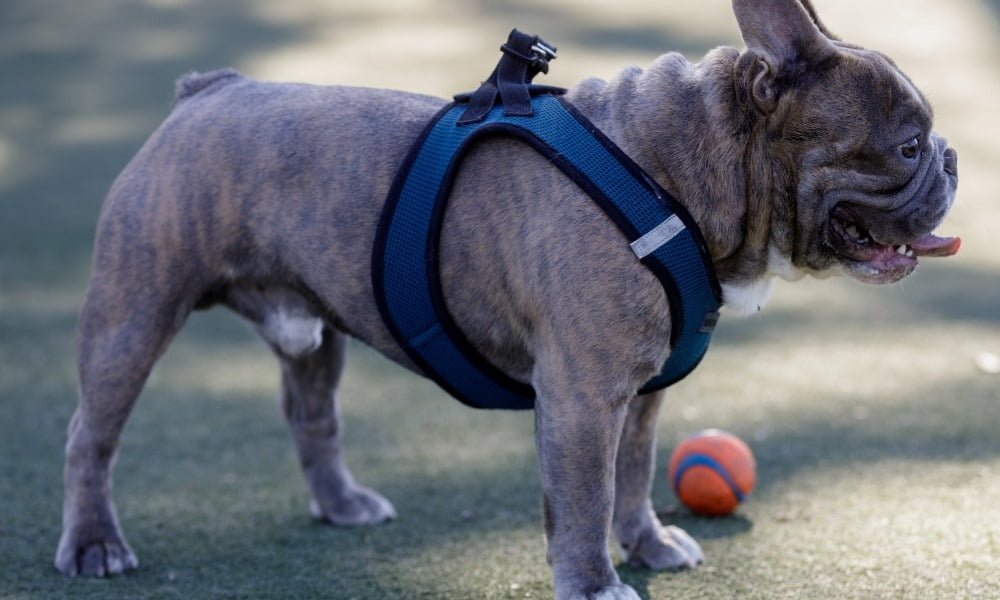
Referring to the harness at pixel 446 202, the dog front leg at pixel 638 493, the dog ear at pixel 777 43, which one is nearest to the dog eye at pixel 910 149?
the dog ear at pixel 777 43

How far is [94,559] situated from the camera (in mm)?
3264

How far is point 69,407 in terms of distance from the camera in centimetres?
467

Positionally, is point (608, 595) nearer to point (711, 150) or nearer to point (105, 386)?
point (711, 150)

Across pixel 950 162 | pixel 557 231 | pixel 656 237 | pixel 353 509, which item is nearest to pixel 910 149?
pixel 950 162

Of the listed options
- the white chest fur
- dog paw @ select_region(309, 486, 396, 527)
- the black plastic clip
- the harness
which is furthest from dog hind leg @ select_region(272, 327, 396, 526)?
the white chest fur

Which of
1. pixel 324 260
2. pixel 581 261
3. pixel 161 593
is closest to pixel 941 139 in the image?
pixel 581 261

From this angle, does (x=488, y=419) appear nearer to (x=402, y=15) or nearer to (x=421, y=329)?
(x=421, y=329)

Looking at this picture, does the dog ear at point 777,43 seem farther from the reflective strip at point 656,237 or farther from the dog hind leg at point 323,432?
the dog hind leg at point 323,432

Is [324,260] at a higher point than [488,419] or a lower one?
higher

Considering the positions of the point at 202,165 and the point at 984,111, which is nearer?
the point at 202,165

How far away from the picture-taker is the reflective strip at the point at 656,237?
265 cm

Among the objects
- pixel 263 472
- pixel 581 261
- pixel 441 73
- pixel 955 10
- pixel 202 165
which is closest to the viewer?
pixel 581 261

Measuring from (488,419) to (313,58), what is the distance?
707cm

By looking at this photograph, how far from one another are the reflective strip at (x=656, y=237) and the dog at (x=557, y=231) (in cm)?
3
